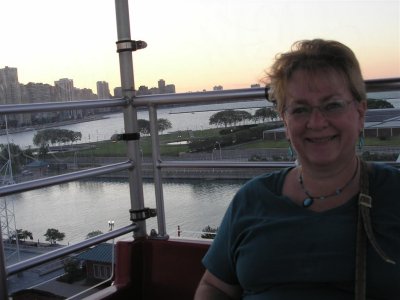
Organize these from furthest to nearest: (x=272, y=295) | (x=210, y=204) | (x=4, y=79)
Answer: (x=210, y=204) → (x=4, y=79) → (x=272, y=295)

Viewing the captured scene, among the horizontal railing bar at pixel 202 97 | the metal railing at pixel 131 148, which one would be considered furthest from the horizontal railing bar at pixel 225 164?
the horizontal railing bar at pixel 202 97

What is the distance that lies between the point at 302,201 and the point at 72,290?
1345mm

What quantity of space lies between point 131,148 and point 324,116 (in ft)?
4.31

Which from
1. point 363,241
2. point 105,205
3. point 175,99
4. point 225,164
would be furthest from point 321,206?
point 105,205

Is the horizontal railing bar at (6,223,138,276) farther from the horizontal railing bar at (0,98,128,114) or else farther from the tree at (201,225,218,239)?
the horizontal railing bar at (0,98,128,114)

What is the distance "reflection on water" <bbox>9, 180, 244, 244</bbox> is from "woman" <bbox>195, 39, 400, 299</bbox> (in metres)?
0.77

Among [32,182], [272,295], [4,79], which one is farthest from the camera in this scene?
[4,79]

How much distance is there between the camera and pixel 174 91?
95.3 inches

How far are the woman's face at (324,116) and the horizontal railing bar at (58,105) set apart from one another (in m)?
1.05

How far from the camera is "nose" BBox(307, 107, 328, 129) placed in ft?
4.44

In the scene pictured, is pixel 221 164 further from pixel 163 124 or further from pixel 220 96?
pixel 163 124

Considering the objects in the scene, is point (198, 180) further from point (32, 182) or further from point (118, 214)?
point (32, 182)

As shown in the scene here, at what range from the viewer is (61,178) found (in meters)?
2.04

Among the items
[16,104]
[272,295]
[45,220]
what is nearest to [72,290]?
[45,220]
